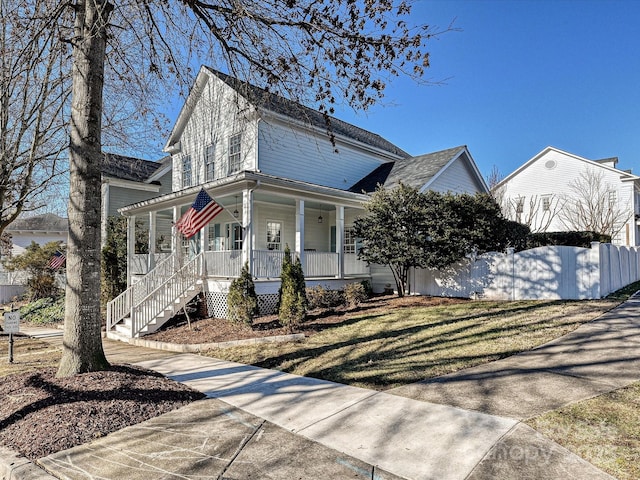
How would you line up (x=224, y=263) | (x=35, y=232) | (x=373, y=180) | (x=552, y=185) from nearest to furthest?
(x=224, y=263) < (x=373, y=180) < (x=552, y=185) < (x=35, y=232)

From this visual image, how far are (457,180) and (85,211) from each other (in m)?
15.7

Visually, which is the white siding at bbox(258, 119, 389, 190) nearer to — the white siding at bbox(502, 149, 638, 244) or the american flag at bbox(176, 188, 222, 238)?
the american flag at bbox(176, 188, 222, 238)

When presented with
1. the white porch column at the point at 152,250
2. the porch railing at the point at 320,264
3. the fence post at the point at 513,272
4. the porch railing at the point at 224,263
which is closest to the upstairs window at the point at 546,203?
the fence post at the point at 513,272

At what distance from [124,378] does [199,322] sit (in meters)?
6.20

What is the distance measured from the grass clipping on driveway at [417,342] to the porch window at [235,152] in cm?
837

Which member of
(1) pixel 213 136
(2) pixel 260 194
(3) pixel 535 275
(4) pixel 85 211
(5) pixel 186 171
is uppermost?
(1) pixel 213 136

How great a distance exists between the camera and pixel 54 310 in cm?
1642

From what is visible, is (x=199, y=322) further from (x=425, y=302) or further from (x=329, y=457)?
(x=329, y=457)

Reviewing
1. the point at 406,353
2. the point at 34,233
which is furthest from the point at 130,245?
the point at 34,233

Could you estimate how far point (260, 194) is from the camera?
13.3 metres

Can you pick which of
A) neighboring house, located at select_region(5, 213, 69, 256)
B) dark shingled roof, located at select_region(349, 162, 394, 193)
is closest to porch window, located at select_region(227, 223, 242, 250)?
dark shingled roof, located at select_region(349, 162, 394, 193)

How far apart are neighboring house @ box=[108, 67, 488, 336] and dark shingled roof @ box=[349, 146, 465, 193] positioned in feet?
0.23

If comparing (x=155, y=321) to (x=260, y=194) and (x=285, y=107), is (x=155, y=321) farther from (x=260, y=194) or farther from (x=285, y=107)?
(x=285, y=107)

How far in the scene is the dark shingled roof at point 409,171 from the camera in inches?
639
